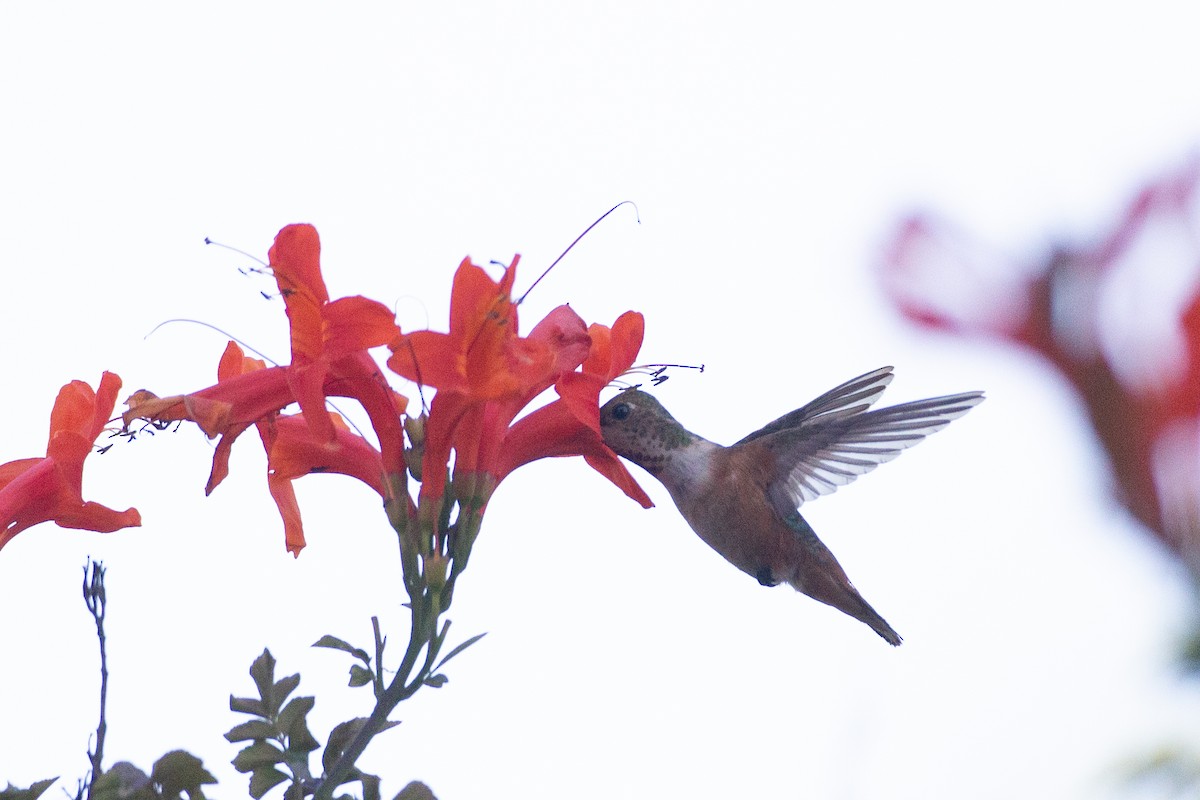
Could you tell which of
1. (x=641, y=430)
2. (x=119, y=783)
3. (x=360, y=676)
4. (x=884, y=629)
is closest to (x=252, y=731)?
(x=360, y=676)

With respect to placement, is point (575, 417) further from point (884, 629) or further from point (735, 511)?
point (884, 629)

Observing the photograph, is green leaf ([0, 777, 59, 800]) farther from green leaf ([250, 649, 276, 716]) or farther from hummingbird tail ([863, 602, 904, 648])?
hummingbird tail ([863, 602, 904, 648])

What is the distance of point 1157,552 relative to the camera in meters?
1.28

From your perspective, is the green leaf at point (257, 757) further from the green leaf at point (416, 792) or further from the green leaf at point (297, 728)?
the green leaf at point (416, 792)

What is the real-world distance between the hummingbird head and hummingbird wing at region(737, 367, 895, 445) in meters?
0.48

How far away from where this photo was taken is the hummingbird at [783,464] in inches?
160

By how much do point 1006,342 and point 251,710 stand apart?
1805mm

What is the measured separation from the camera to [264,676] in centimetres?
264

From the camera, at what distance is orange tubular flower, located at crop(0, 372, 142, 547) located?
2.79 meters

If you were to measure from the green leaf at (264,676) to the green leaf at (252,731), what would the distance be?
3 centimetres

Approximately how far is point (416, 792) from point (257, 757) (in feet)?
1.03

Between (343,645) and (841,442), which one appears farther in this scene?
(841,442)

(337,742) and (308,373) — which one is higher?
(308,373)

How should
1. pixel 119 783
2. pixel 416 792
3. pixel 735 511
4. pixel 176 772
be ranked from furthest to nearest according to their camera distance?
1. pixel 735 511
2. pixel 416 792
3. pixel 176 772
4. pixel 119 783
